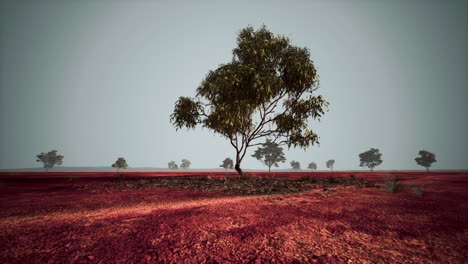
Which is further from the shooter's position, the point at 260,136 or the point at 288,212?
the point at 260,136

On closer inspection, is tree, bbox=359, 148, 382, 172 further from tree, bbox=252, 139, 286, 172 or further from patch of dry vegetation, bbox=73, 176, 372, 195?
patch of dry vegetation, bbox=73, 176, 372, 195

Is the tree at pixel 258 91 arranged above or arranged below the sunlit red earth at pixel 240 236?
above

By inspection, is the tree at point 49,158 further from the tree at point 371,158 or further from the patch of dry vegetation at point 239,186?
the tree at point 371,158

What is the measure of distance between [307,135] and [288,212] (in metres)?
14.2

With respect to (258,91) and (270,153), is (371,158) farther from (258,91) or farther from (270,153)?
(258,91)

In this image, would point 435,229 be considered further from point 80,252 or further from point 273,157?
point 273,157

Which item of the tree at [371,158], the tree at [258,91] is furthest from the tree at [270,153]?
the tree at [258,91]

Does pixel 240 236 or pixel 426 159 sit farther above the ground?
pixel 426 159

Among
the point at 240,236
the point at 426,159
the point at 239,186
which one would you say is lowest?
the point at 239,186

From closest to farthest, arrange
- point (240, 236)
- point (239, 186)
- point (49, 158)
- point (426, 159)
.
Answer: point (240, 236) → point (239, 186) → point (426, 159) → point (49, 158)

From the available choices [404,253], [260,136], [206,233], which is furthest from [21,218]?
[260,136]

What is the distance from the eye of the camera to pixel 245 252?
330 cm

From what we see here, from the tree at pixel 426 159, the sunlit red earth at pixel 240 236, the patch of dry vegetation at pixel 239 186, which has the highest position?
the tree at pixel 426 159

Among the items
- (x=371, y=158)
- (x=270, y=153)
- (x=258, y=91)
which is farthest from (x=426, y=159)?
(x=258, y=91)
